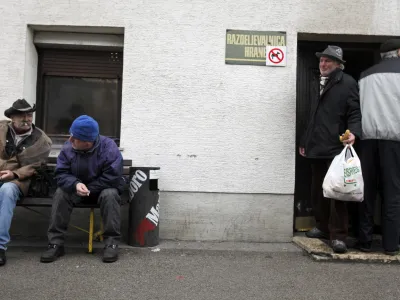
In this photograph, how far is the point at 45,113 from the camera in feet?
17.1

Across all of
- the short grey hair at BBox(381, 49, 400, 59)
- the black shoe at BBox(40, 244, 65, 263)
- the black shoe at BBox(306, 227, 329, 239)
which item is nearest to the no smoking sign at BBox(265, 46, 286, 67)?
the short grey hair at BBox(381, 49, 400, 59)

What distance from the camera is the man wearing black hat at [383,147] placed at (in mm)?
4074

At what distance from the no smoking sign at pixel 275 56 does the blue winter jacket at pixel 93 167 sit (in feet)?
7.21

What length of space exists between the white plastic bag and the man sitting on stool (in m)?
2.18

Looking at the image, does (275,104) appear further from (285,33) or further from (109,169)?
(109,169)

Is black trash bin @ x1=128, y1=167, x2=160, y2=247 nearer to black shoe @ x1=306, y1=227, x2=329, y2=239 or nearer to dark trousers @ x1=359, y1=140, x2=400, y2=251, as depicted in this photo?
black shoe @ x1=306, y1=227, x2=329, y2=239

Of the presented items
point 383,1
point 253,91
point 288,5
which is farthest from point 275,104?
point 383,1

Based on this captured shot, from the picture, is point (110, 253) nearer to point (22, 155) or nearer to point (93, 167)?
point (93, 167)

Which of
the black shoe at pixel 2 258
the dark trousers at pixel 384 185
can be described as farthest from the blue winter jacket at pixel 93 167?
the dark trousers at pixel 384 185

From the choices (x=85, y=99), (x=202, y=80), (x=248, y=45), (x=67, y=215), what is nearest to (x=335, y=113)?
(x=248, y=45)

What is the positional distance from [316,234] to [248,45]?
245cm

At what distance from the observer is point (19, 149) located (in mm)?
4188

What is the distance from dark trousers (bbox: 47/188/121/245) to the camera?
3.90 meters

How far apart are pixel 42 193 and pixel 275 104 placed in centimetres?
289
